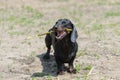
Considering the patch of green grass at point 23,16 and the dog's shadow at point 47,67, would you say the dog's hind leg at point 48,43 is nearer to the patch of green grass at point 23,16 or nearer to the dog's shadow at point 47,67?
the dog's shadow at point 47,67

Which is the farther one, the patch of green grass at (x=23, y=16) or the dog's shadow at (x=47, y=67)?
the patch of green grass at (x=23, y=16)

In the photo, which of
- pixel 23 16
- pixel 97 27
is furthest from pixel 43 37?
pixel 23 16

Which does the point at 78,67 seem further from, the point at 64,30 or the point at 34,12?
the point at 34,12

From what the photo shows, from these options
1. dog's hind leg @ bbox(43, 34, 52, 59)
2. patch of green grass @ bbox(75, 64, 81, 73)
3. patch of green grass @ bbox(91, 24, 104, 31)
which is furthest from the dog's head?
patch of green grass @ bbox(91, 24, 104, 31)

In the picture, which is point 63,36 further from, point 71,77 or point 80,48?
point 80,48

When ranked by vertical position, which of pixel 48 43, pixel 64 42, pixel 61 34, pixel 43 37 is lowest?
pixel 43 37

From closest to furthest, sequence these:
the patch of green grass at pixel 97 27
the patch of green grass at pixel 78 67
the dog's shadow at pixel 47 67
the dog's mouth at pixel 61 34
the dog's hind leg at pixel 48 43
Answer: the dog's mouth at pixel 61 34 < the dog's shadow at pixel 47 67 < the patch of green grass at pixel 78 67 < the dog's hind leg at pixel 48 43 < the patch of green grass at pixel 97 27

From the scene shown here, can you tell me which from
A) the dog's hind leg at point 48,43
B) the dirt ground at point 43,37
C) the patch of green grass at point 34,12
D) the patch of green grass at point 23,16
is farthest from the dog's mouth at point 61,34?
the patch of green grass at point 34,12

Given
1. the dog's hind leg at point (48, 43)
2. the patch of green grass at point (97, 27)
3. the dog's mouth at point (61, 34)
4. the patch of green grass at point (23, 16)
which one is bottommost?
the patch of green grass at point (97, 27)

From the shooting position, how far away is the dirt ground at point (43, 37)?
304 inches

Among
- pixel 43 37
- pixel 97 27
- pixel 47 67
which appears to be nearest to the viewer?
pixel 47 67

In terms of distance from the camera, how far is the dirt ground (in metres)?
7.72

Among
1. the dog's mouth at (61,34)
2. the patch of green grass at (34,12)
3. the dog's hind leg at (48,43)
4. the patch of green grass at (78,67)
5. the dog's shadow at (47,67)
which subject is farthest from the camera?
the patch of green grass at (34,12)

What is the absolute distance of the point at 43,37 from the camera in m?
11.1
